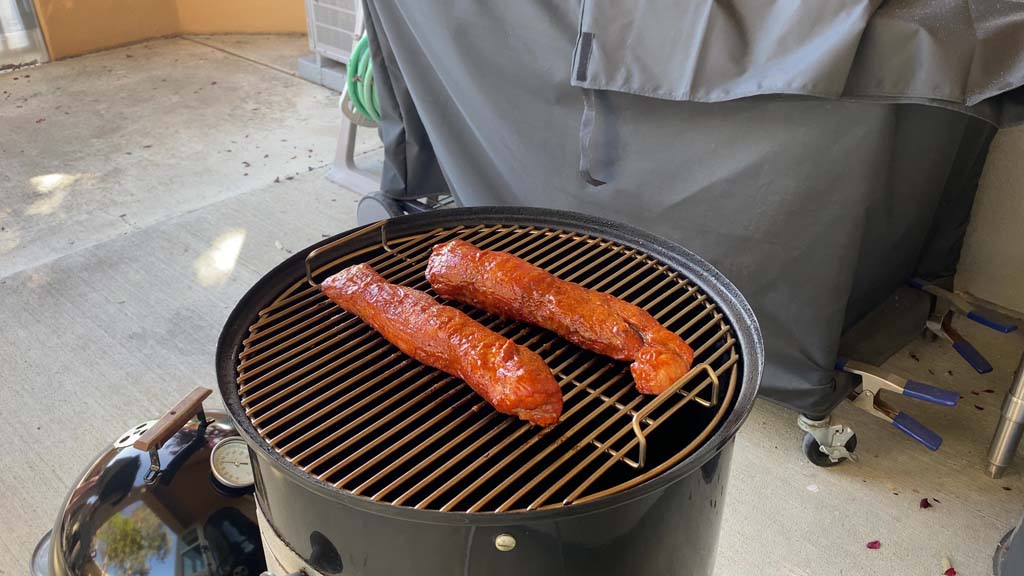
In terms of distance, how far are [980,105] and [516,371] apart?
116cm

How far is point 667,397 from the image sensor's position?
113 centimetres

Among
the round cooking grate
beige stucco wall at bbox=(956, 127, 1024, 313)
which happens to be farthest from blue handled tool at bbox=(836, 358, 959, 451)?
the round cooking grate

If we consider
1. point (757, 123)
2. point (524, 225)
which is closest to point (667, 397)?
point (524, 225)

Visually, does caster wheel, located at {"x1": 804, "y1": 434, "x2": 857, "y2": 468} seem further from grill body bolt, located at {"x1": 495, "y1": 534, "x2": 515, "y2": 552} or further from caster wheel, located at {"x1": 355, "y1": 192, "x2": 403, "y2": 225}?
caster wheel, located at {"x1": 355, "y1": 192, "x2": 403, "y2": 225}

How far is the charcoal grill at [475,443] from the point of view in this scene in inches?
40.6

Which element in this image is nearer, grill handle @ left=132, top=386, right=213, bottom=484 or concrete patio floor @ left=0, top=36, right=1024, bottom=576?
grill handle @ left=132, top=386, right=213, bottom=484

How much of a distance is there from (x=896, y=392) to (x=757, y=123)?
2.84 ft

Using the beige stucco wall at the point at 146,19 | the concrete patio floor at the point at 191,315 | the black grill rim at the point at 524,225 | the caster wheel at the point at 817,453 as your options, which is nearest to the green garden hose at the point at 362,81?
the concrete patio floor at the point at 191,315

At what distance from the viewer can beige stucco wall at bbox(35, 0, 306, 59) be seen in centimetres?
540

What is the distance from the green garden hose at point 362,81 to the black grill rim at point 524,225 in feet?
5.31

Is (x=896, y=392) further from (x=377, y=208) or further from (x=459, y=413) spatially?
(x=377, y=208)

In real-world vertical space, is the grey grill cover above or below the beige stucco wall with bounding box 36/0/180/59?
above

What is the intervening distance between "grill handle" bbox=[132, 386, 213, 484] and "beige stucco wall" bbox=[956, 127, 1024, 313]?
8.00 feet

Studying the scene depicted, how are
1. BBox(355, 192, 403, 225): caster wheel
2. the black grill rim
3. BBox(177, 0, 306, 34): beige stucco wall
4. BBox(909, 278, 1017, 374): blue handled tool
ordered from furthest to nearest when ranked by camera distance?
BBox(177, 0, 306, 34): beige stucco wall < BBox(355, 192, 403, 225): caster wheel < BBox(909, 278, 1017, 374): blue handled tool < the black grill rim
